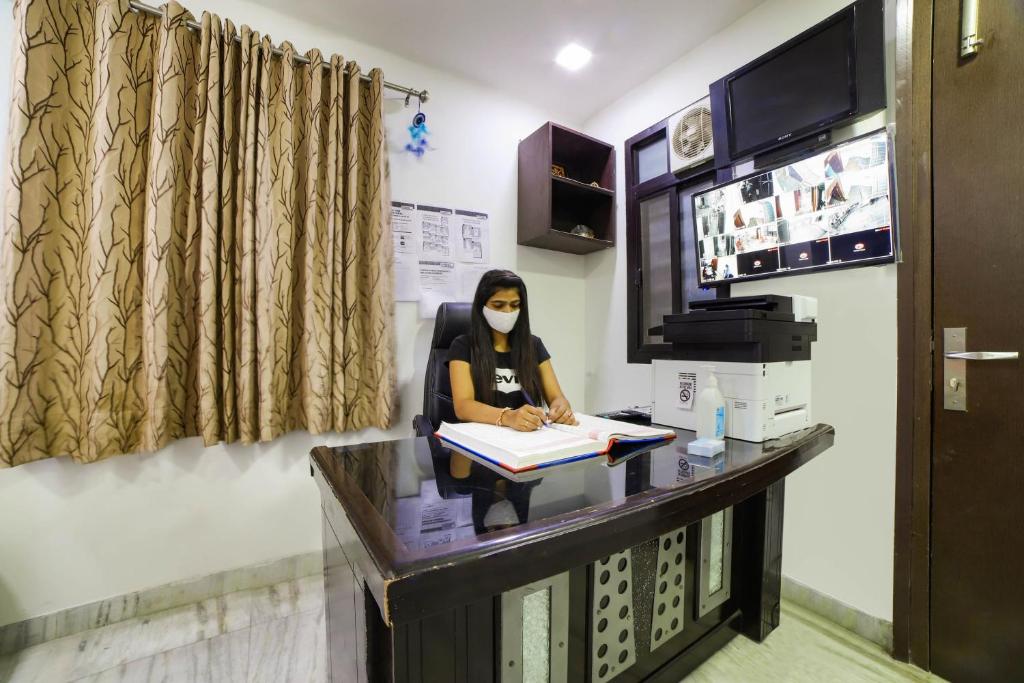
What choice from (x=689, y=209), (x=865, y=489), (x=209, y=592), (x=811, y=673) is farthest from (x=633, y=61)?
(x=209, y=592)

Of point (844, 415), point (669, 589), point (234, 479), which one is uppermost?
point (844, 415)

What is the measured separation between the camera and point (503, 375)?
167 cm

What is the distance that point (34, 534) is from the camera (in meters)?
1.53

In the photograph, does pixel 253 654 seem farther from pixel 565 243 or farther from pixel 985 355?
pixel 985 355

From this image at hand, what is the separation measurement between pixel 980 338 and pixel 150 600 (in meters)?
3.22

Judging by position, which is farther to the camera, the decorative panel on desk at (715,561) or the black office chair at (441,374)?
the black office chair at (441,374)

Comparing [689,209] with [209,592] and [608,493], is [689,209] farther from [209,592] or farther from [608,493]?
[209,592]

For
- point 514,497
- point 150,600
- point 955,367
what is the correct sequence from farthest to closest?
1. point 150,600
2. point 955,367
3. point 514,497

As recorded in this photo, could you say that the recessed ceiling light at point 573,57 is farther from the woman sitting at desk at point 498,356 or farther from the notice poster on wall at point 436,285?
the woman sitting at desk at point 498,356

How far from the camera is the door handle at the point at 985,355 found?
1245 millimetres

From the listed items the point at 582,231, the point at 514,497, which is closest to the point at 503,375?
the point at 514,497

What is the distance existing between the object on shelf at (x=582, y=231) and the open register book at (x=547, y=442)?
166cm

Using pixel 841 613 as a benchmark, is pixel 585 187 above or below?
above

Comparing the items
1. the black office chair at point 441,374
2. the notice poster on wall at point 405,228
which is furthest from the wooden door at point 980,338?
the notice poster on wall at point 405,228
